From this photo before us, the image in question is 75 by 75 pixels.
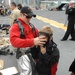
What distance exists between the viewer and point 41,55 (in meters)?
3.28

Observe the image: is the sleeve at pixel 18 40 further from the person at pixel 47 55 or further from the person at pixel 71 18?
the person at pixel 71 18

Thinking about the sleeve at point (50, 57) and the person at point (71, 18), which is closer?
the sleeve at point (50, 57)

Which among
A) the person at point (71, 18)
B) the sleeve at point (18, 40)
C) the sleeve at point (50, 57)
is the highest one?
the sleeve at point (18, 40)

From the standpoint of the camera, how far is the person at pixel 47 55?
3.21 m

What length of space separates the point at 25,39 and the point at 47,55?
0.42 m

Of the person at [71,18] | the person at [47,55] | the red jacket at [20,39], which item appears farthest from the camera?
the person at [71,18]

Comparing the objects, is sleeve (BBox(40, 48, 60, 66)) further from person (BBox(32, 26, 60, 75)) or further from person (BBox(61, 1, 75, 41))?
person (BBox(61, 1, 75, 41))

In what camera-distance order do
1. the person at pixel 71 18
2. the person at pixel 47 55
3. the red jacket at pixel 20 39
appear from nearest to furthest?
1. the person at pixel 47 55
2. the red jacket at pixel 20 39
3. the person at pixel 71 18

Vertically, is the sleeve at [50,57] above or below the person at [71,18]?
above

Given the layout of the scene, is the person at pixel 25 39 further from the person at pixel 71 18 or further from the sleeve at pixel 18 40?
the person at pixel 71 18

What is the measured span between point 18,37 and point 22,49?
29 centimetres

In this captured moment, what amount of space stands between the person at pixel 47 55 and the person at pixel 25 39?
0.12 meters

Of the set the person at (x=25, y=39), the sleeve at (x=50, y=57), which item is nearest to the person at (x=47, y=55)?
the sleeve at (x=50, y=57)

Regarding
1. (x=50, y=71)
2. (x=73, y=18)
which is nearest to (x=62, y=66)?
(x=50, y=71)
